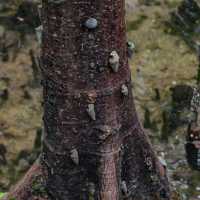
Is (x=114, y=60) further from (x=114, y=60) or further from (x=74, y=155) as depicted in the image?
(x=74, y=155)

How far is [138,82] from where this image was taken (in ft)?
36.0

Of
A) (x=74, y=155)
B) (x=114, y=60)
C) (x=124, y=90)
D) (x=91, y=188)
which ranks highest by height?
(x=114, y=60)

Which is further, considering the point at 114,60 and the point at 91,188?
the point at 91,188

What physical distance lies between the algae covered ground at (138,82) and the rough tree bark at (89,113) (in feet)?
10.5

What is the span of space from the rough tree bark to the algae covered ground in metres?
3.19

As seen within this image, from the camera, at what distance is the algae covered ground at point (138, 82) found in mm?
9156

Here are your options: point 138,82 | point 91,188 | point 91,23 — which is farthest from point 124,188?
point 138,82

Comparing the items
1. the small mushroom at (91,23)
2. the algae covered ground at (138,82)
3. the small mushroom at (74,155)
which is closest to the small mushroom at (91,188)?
the small mushroom at (74,155)

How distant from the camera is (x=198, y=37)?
12195 millimetres

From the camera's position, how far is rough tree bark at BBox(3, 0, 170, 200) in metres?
4.54

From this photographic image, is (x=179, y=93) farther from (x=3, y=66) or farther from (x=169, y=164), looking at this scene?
(x=3, y=66)

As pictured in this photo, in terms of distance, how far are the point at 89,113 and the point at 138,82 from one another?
6144 millimetres

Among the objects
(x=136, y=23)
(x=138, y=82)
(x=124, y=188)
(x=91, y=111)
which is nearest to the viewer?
(x=91, y=111)

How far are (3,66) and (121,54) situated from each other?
23.3 ft
